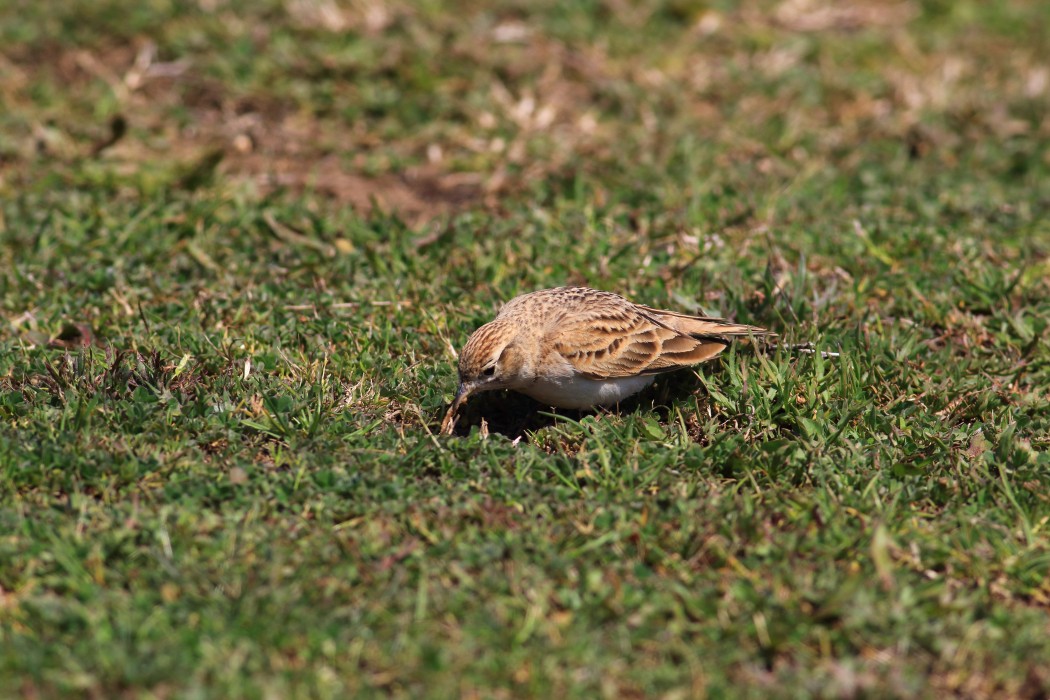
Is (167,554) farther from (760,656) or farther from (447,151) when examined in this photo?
(447,151)

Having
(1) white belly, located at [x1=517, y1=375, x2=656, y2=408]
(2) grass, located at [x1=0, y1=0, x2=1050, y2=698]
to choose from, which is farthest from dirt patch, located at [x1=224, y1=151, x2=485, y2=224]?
(1) white belly, located at [x1=517, y1=375, x2=656, y2=408]

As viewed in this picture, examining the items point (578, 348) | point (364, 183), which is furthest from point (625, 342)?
point (364, 183)

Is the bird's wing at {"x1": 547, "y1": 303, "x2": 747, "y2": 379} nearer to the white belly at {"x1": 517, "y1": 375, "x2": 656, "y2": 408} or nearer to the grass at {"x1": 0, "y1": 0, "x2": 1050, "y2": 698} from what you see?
the white belly at {"x1": 517, "y1": 375, "x2": 656, "y2": 408}

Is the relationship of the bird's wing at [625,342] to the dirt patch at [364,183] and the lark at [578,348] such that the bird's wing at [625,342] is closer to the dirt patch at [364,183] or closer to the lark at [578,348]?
the lark at [578,348]

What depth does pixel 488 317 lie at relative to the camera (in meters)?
7.42

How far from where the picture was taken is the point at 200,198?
29.2 feet

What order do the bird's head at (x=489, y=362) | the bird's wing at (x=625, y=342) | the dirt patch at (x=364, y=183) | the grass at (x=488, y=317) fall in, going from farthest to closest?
the dirt patch at (x=364, y=183), the bird's wing at (x=625, y=342), the bird's head at (x=489, y=362), the grass at (x=488, y=317)

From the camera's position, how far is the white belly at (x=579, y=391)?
650cm

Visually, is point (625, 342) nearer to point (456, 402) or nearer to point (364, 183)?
point (456, 402)

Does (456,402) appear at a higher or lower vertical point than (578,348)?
lower

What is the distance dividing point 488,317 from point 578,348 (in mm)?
1089

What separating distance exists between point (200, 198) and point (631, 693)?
569 cm

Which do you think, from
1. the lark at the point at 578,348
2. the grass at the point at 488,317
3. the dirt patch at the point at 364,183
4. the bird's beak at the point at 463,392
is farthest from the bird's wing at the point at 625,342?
the dirt patch at the point at 364,183

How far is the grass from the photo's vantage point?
191 inches
